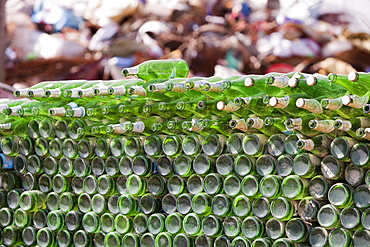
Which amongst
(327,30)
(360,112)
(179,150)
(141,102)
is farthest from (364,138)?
(327,30)

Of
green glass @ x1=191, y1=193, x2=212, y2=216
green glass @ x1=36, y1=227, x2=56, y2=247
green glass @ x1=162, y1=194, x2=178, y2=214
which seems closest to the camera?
green glass @ x1=191, y1=193, x2=212, y2=216

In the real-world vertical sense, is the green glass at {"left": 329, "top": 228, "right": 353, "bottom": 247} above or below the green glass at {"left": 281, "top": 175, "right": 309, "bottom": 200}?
below

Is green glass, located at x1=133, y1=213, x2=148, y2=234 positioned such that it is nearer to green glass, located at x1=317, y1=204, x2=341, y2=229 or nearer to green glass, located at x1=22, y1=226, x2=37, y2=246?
green glass, located at x1=22, y1=226, x2=37, y2=246

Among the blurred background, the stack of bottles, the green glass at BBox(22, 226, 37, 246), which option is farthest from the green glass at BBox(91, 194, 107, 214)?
the blurred background

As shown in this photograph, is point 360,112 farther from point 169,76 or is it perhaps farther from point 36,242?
point 36,242

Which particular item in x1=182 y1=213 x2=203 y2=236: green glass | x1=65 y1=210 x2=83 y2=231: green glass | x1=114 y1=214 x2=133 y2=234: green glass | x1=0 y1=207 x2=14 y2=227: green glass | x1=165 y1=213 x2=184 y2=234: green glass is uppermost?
x1=182 y1=213 x2=203 y2=236: green glass

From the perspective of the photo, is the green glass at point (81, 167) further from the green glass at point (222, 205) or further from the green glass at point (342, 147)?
the green glass at point (342, 147)
